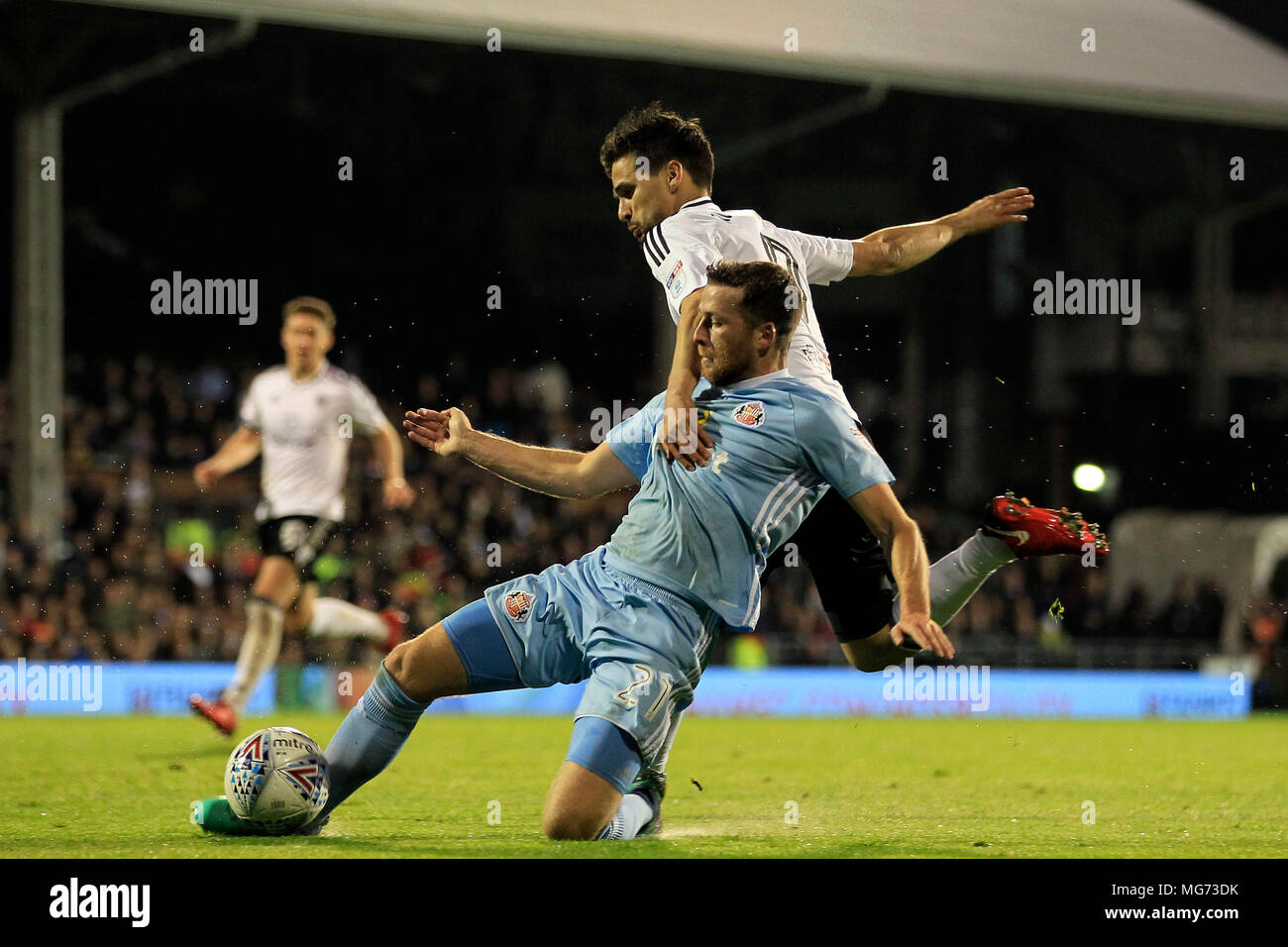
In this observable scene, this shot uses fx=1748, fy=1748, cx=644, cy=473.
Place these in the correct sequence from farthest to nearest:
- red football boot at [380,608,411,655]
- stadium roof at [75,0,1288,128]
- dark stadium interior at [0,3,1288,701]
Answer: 1. dark stadium interior at [0,3,1288,701]
2. stadium roof at [75,0,1288,128]
3. red football boot at [380,608,411,655]

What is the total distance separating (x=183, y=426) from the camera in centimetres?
1712

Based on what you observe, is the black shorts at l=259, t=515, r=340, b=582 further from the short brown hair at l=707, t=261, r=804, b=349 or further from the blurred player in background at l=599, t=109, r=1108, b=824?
the short brown hair at l=707, t=261, r=804, b=349

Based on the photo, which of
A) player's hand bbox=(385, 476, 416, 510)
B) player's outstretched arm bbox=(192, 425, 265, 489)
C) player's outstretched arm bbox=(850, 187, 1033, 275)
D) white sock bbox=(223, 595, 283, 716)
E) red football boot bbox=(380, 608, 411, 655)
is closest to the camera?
player's outstretched arm bbox=(850, 187, 1033, 275)

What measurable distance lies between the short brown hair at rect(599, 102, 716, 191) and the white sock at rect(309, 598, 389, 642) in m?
5.07

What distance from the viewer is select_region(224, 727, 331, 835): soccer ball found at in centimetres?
516

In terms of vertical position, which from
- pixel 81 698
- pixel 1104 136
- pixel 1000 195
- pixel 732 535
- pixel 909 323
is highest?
pixel 1104 136

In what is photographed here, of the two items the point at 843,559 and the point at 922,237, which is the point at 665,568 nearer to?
the point at 843,559

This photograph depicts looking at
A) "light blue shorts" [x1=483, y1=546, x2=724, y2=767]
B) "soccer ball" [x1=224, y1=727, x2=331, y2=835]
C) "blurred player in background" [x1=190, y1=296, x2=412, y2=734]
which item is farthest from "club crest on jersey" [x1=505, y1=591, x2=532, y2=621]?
"blurred player in background" [x1=190, y1=296, x2=412, y2=734]

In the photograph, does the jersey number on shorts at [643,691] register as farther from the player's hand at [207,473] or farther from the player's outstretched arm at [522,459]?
the player's hand at [207,473]

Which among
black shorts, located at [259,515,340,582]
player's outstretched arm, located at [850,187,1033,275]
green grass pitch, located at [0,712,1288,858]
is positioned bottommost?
green grass pitch, located at [0,712,1288,858]

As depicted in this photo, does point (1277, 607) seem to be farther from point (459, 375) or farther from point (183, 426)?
point (183, 426)

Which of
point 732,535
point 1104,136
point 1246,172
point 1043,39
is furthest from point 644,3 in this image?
point 732,535

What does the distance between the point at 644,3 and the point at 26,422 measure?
21.8 feet

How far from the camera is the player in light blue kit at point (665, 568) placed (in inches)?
203
